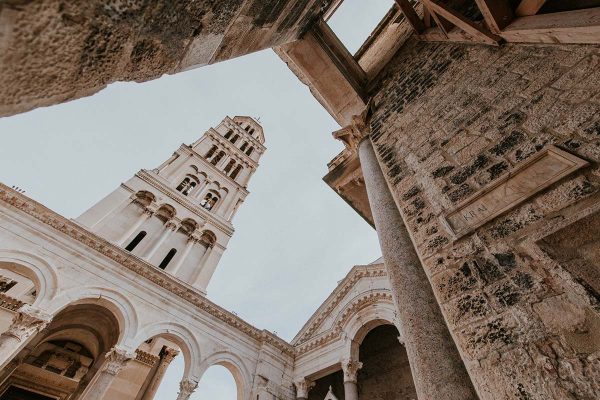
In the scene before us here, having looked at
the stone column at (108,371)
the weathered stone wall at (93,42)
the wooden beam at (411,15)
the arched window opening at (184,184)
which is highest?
the arched window opening at (184,184)

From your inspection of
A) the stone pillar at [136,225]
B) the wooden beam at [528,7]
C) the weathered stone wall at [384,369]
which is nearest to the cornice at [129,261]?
the weathered stone wall at [384,369]

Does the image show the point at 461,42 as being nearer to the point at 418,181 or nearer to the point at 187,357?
the point at 418,181

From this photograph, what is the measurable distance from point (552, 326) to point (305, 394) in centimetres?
1225

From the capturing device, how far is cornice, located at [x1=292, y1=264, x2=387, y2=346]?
11774 mm

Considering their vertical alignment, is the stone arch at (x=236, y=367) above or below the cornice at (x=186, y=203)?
below

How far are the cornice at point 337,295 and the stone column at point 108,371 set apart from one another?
23.1 ft

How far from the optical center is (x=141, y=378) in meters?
13.0

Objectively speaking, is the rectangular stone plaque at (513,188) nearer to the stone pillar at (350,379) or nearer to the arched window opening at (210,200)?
the stone pillar at (350,379)

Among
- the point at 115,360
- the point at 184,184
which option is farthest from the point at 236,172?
the point at 115,360

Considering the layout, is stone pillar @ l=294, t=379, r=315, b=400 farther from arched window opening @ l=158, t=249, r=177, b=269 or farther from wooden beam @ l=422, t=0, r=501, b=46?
wooden beam @ l=422, t=0, r=501, b=46

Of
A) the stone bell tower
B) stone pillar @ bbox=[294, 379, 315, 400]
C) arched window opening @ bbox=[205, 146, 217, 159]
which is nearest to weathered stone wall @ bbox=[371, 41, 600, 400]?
stone pillar @ bbox=[294, 379, 315, 400]

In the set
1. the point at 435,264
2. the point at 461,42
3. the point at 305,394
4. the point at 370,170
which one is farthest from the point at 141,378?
the point at 461,42

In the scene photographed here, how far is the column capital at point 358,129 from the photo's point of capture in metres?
5.38

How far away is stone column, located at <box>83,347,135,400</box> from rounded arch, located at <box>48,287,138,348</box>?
27cm
